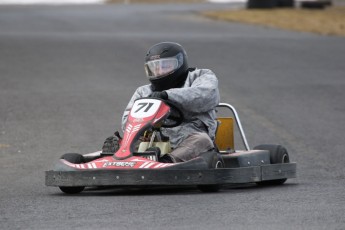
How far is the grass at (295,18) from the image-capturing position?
30.4 meters

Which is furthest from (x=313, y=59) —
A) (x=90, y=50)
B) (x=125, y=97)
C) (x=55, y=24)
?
(x=55, y=24)

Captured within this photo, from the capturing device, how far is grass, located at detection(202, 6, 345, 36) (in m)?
30.4

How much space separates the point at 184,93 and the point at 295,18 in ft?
84.4

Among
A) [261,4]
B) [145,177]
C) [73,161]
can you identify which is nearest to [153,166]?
[145,177]

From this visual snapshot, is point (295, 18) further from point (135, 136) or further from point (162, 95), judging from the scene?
point (135, 136)

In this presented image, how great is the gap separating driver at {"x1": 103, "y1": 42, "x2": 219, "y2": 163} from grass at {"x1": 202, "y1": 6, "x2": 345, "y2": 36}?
1922cm

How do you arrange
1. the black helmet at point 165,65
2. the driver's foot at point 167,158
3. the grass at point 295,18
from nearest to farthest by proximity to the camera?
the driver's foot at point 167,158 → the black helmet at point 165,65 → the grass at point 295,18

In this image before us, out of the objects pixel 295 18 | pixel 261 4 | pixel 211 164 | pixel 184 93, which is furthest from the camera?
pixel 261 4

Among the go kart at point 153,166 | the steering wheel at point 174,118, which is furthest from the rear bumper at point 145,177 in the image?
the steering wheel at point 174,118

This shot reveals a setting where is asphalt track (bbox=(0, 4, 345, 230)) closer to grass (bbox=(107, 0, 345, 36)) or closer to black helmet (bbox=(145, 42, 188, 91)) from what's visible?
black helmet (bbox=(145, 42, 188, 91))

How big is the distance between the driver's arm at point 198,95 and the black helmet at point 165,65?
0.17m

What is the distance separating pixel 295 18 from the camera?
3441 centimetres

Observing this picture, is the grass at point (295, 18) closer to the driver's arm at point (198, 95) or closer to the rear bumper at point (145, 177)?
the driver's arm at point (198, 95)

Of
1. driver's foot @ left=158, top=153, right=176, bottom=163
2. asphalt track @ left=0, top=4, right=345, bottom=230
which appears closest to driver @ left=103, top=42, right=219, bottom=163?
driver's foot @ left=158, top=153, right=176, bottom=163
